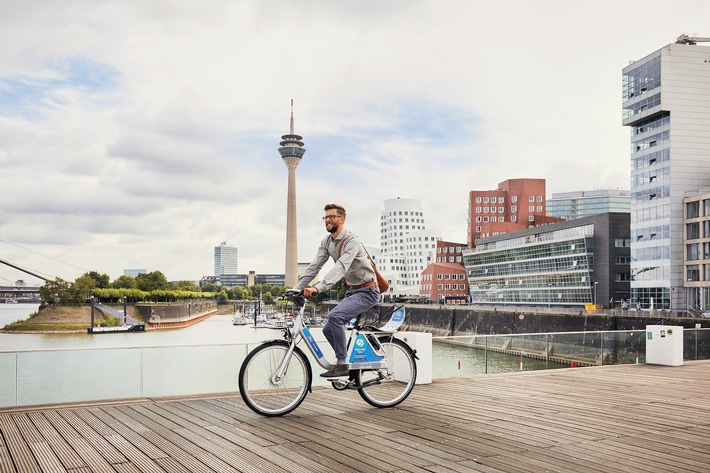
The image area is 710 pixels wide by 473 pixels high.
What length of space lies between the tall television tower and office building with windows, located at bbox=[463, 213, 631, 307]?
57.5 meters

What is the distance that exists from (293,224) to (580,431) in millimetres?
160817

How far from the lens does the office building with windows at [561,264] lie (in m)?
79.5

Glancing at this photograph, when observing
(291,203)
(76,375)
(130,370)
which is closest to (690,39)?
(130,370)

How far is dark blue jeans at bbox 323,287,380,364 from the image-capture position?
720cm

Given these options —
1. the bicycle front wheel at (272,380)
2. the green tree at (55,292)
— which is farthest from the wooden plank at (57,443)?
the green tree at (55,292)

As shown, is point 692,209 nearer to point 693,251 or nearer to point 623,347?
point 693,251

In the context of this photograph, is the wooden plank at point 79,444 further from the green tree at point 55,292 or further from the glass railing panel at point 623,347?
the green tree at point 55,292

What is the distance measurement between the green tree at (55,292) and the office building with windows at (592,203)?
13193 cm

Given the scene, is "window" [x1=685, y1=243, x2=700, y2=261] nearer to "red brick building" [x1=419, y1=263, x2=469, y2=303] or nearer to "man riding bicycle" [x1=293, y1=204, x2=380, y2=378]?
"red brick building" [x1=419, y1=263, x2=469, y2=303]

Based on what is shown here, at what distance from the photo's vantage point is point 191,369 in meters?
8.74

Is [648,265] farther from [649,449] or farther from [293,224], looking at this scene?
[293,224]

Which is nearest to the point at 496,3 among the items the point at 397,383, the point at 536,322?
the point at 397,383

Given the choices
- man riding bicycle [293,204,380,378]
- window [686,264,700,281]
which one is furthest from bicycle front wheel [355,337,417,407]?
window [686,264,700,281]

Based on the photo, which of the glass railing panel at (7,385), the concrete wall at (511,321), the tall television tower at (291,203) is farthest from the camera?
the tall television tower at (291,203)
